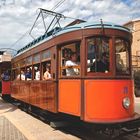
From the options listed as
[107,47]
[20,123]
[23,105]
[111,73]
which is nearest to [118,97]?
[111,73]

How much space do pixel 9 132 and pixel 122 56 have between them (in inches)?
154

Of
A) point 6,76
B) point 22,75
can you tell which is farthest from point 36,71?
point 6,76

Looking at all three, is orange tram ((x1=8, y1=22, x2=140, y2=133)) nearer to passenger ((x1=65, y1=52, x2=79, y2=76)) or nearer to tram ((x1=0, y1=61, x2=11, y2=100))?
passenger ((x1=65, y1=52, x2=79, y2=76))

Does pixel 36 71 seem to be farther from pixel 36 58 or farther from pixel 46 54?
pixel 46 54

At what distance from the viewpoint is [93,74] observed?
7.96 meters

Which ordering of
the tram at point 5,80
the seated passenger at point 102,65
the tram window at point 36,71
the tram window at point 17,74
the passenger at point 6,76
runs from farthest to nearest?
the passenger at point 6,76 < the tram at point 5,80 < the tram window at point 17,74 < the tram window at point 36,71 < the seated passenger at point 102,65

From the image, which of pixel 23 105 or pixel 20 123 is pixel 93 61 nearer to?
pixel 20 123

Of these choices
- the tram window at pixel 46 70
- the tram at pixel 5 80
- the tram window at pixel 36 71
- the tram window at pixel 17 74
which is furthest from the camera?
the tram at pixel 5 80

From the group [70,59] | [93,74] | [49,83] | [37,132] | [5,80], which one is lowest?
[37,132]

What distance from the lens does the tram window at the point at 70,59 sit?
846 centimetres

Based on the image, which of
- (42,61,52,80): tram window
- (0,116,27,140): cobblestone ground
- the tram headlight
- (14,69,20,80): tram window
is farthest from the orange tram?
(14,69,20,80): tram window

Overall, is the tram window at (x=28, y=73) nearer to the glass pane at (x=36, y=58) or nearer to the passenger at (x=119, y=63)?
the glass pane at (x=36, y=58)

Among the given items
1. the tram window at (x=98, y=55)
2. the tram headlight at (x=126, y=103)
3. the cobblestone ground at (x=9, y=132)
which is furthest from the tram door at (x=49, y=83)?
the tram headlight at (x=126, y=103)

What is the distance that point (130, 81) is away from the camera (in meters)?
8.45
